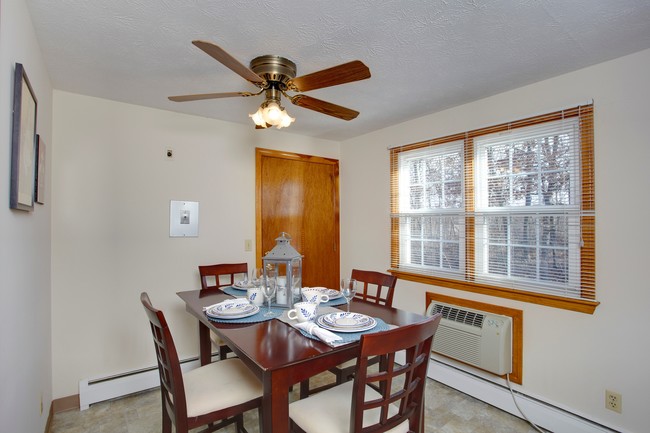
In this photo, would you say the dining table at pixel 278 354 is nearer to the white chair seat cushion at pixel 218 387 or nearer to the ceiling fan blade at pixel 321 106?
the white chair seat cushion at pixel 218 387

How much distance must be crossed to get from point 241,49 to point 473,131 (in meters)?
1.88

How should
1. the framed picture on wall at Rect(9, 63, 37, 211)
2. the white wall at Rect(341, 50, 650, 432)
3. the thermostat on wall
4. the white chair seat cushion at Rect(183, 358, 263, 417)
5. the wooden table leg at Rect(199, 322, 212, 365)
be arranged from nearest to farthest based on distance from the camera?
the framed picture on wall at Rect(9, 63, 37, 211) → the white chair seat cushion at Rect(183, 358, 263, 417) → the white wall at Rect(341, 50, 650, 432) → the wooden table leg at Rect(199, 322, 212, 365) → the thermostat on wall

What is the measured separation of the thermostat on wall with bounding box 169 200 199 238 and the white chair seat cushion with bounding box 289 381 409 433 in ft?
6.37

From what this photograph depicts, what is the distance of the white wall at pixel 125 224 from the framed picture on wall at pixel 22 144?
0.97 meters

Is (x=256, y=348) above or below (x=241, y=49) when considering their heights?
below

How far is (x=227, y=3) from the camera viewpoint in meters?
1.46

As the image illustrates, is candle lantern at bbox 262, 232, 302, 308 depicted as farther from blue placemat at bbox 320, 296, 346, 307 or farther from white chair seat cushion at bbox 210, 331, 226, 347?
white chair seat cushion at bbox 210, 331, 226, 347

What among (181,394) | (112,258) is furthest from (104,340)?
(181,394)

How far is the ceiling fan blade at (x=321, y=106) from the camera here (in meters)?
1.89

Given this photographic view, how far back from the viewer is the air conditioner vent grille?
2.49 meters

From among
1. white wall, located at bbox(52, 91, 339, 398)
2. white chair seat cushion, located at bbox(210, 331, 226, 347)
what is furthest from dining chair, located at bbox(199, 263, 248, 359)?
white chair seat cushion, located at bbox(210, 331, 226, 347)

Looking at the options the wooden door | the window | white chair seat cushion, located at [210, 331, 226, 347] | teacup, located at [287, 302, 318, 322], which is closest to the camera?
teacup, located at [287, 302, 318, 322]

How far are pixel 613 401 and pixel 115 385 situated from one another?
11.0 ft

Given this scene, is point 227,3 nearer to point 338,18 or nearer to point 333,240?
point 338,18
